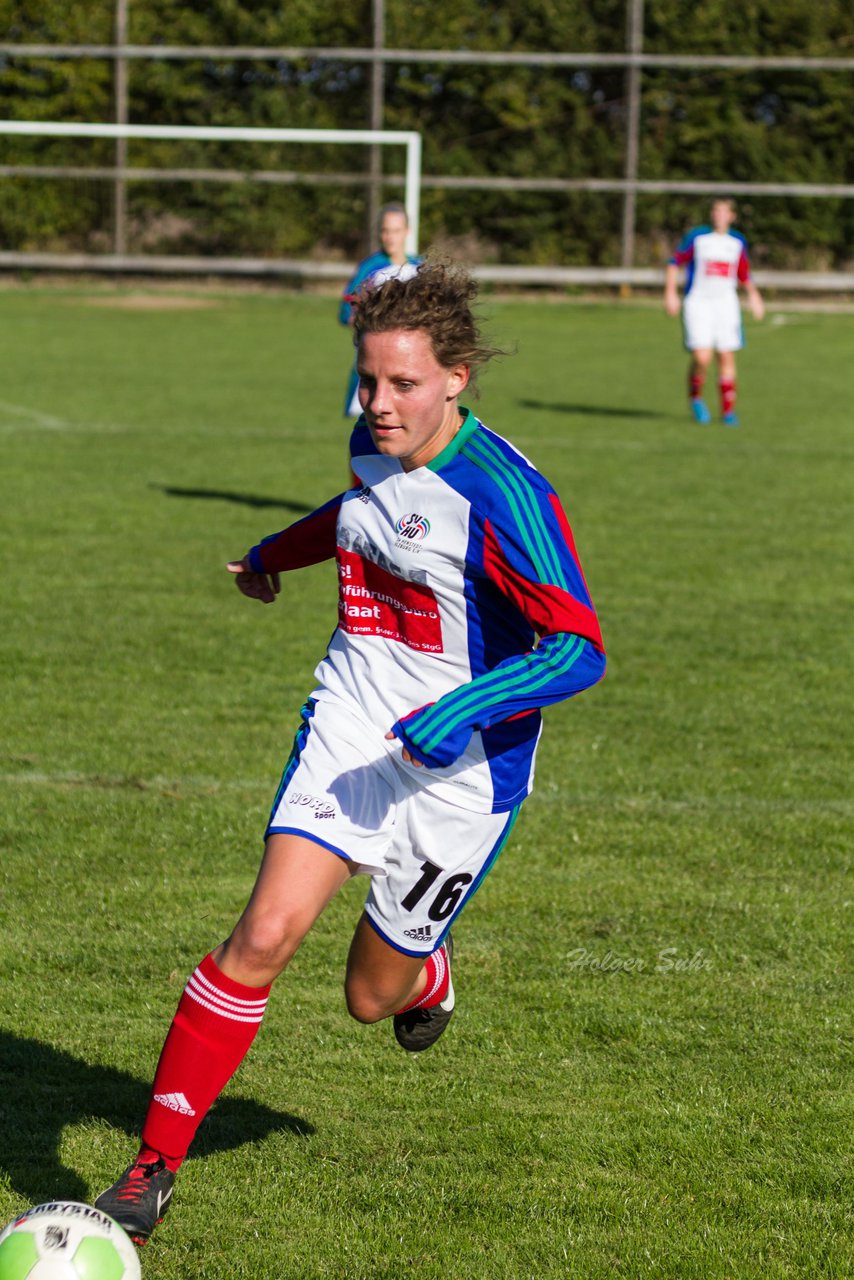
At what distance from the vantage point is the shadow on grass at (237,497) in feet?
38.2

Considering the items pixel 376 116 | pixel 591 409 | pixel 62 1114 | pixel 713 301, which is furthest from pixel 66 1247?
pixel 376 116

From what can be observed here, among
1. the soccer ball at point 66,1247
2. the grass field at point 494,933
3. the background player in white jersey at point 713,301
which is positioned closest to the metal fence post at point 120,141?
the background player in white jersey at point 713,301

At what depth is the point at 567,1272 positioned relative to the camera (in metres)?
3.12

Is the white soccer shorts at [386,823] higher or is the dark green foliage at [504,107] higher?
the dark green foliage at [504,107]

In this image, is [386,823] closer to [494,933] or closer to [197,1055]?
[197,1055]

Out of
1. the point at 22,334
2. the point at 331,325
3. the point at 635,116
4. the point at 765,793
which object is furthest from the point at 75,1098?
the point at 635,116

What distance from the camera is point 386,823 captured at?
131 inches

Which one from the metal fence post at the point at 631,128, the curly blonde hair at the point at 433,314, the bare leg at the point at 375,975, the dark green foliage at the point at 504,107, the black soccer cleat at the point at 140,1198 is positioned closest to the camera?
the black soccer cleat at the point at 140,1198

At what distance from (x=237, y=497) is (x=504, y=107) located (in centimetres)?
2082

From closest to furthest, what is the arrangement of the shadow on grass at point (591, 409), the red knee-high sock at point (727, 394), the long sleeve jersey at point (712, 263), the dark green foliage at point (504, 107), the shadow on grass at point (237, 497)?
the shadow on grass at point (237, 497), the red knee-high sock at point (727, 394), the long sleeve jersey at point (712, 263), the shadow on grass at point (591, 409), the dark green foliage at point (504, 107)

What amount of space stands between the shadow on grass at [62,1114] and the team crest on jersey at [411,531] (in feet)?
4.37

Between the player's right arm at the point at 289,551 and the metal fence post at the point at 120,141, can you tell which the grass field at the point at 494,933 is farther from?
the metal fence post at the point at 120,141

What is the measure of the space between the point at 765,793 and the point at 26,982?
9.48ft

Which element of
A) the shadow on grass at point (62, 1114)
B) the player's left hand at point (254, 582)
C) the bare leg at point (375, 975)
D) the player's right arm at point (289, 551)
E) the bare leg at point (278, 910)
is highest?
the player's right arm at point (289, 551)
